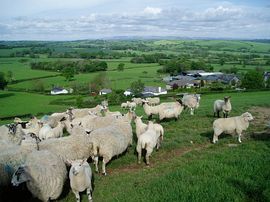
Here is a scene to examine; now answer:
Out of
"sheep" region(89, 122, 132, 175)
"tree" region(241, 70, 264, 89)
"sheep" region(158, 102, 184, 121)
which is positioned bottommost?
"tree" region(241, 70, 264, 89)

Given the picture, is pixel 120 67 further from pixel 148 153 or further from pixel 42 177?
pixel 42 177

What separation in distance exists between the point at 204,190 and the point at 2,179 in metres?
6.35

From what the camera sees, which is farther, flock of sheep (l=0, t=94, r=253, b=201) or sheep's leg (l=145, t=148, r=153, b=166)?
sheep's leg (l=145, t=148, r=153, b=166)

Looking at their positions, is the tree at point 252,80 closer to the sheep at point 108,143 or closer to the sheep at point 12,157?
the sheep at point 108,143

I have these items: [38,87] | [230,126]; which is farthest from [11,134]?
[38,87]

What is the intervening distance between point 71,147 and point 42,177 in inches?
111

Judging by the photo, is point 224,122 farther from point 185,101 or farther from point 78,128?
point 185,101

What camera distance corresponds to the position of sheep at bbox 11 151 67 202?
9.58 metres

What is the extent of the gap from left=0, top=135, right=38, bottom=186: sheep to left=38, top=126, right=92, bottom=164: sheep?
20.4 inches

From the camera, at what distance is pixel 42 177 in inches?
386

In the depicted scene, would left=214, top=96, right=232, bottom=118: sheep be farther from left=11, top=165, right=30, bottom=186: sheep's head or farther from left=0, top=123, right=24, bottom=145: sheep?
left=11, top=165, right=30, bottom=186: sheep's head

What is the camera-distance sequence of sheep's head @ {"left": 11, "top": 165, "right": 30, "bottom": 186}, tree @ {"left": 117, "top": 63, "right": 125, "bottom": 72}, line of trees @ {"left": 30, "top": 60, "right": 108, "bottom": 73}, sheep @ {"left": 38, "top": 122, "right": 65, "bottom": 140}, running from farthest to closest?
line of trees @ {"left": 30, "top": 60, "right": 108, "bottom": 73}, tree @ {"left": 117, "top": 63, "right": 125, "bottom": 72}, sheep @ {"left": 38, "top": 122, "right": 65, "bottom": 140}, sheep's head @ {"left": 11, "top": 165, "right": 30, "bottom": 186}

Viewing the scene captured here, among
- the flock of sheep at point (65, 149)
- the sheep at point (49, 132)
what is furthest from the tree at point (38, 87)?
the sheep at point (49, 132)

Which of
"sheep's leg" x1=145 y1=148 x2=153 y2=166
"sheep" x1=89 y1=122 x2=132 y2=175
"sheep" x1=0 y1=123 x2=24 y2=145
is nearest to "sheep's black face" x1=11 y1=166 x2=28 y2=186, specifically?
"sheep" x1=89 y1=122 x2=132 y2=175
